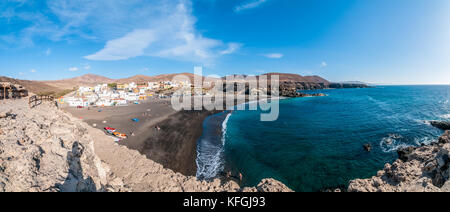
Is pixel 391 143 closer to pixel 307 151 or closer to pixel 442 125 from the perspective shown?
pixel 307 151

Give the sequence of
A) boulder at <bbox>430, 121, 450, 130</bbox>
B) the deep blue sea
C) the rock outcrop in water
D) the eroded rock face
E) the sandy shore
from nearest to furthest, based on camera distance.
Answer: the eroded rock face → the rock outcrop in water → the deep blue sea → the sandy shore → boulder at <bbox>430, 121, 450, 130</bbox>

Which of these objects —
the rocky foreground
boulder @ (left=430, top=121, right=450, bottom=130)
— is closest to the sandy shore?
the rocky foreground

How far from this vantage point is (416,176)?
20.5 feet

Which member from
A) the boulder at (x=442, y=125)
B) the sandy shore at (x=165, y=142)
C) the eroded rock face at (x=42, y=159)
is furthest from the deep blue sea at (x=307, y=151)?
the eroded rock face at (x=42, y=159)

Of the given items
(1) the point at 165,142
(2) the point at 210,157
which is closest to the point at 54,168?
(2) the point at 210,157

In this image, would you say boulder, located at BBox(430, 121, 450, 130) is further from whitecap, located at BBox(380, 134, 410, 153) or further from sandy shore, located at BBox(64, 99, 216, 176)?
sandy shore, located at BBox(64, 99, 216, 176)

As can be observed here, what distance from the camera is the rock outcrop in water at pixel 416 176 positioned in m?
4.86

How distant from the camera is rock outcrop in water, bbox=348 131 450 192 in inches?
191

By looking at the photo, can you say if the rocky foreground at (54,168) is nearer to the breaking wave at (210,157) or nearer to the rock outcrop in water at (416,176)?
the breaking wave at (210,157)

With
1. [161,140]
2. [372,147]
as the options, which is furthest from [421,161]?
[161,140]

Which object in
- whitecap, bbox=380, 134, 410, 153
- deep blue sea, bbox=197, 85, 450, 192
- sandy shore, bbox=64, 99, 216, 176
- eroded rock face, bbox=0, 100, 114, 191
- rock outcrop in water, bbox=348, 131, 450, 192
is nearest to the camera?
eroded rock face, bbox=0, 100, 114, 191

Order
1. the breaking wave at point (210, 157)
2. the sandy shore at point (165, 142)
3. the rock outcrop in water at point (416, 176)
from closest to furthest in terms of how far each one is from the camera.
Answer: the rock outcrop in water at point (416, 176)
the breaking wave at point (210, 157)
the sandy shore at point (165, 142)
